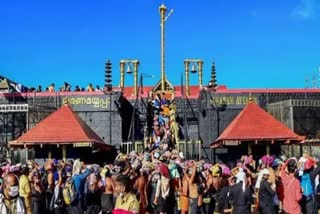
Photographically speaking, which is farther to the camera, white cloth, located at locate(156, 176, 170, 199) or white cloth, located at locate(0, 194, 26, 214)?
white cloth, located at locate(156, 176, 170, 199)

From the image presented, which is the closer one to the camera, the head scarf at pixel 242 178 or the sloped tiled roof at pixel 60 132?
the head scarf at pixel 242 178

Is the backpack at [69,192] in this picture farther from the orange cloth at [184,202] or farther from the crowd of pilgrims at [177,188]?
the orange cloth at [184,202]

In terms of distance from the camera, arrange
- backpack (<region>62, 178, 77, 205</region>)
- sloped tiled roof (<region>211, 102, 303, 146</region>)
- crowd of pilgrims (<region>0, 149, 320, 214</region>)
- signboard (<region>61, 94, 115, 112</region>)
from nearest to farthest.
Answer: crowd of pilgrims (<region>0, 149, 320, 214</region>) < backpack (<region>62, 178, 77, 205</region>) < sloped tiled roof (<region>211, 102, 303, 146</region>) < signboard (<region>61, 94, 115, 112</region>)

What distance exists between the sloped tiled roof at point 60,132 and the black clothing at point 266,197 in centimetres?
1401

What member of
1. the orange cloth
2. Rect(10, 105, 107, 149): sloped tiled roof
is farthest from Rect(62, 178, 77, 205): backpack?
Rect(10, 105, 107, 149): sloped tiled roof

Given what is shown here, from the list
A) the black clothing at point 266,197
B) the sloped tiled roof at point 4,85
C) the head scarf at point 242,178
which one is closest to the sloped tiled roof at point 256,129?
the black clothing at point 266,197

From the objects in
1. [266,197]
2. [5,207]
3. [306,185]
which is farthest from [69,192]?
[306,185]

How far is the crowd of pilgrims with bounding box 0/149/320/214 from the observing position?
11634 mm

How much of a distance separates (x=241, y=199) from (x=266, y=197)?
65 cm

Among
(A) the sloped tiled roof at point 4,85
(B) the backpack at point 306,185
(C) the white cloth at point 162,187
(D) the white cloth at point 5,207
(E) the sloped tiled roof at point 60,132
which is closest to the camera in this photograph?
(D) the white cloth at point 5,207

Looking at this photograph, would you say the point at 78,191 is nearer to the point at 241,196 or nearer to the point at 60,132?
the point at 241,196

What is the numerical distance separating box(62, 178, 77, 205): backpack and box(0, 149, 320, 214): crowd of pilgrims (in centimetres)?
5

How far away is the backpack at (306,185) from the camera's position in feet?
41.3

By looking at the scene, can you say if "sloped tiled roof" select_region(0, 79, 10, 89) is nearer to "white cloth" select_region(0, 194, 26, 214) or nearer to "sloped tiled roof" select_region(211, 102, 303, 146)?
"sloped tiled roof" select_region(211, 102, 303, 146)
